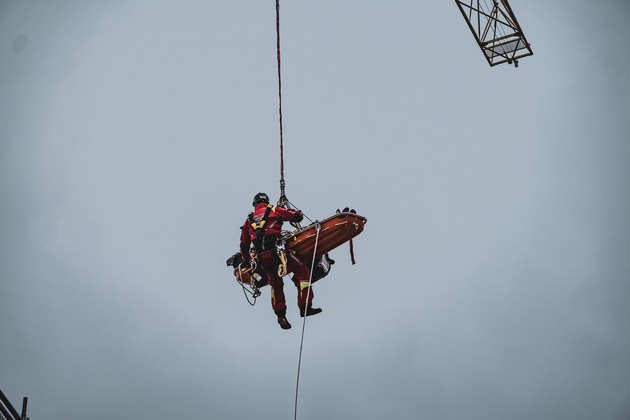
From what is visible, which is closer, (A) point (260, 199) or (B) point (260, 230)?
(B) point (260, 230)

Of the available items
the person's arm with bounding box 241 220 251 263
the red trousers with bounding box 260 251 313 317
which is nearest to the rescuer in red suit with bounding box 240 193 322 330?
the red trousers with bounding box 260 251 313 317

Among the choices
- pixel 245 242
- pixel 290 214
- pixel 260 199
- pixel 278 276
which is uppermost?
pixel 260 199

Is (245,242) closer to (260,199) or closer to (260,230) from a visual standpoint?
(260,230)

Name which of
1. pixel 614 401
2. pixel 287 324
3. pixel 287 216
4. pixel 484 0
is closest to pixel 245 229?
pixel 287 216

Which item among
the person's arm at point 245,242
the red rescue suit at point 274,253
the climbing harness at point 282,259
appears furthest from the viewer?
the person's arm at point 245,242

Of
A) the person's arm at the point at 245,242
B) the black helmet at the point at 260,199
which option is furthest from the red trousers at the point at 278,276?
the black helmet at the point at 260,199

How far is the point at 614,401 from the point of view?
71500 mm

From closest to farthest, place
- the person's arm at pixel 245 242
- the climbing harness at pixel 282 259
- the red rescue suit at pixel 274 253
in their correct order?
the climbing harness at pixel 282 259 < the red rescue suit at pixel 274 253 < the person's arm at pixel 245 242

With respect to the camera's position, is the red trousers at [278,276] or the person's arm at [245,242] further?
the person's arm at [245,242]

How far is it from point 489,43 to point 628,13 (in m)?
137

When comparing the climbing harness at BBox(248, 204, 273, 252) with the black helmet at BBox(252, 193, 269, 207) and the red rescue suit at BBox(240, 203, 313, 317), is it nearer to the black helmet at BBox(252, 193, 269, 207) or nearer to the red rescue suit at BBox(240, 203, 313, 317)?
the red rescue suit at BBox(240, 203, 313, 317)

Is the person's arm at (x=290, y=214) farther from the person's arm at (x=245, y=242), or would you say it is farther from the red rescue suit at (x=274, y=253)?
the person's arm at (x=245, y=242)

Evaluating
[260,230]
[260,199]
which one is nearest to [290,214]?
[260,230]

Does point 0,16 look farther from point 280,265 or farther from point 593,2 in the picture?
point 280,265
